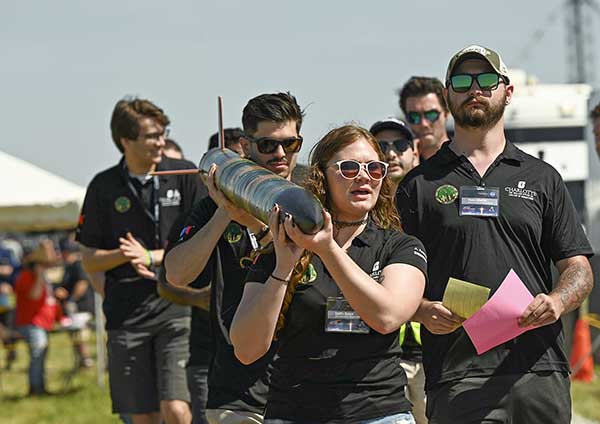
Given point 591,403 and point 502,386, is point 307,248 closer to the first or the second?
point 502,386

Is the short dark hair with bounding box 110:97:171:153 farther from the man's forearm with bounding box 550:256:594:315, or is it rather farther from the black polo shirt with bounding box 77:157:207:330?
the man's forearm with bounding box 550:256:594:315

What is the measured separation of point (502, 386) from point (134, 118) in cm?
361

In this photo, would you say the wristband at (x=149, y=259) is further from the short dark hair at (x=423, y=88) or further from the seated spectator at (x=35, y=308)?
the seated spectator at (x=35, y=308)

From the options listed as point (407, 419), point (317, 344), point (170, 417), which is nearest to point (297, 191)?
point (317, 344)

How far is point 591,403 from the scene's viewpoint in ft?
41.3

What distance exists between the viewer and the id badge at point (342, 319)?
418 cm

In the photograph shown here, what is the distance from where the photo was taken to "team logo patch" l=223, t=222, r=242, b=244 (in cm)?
564

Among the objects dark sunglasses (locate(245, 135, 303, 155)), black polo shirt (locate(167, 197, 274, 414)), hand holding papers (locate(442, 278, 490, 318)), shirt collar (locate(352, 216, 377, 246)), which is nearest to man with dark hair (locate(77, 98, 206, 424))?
black polo shirt (locate(167, 197, 274, 414))

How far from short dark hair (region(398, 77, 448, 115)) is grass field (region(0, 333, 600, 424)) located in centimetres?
515

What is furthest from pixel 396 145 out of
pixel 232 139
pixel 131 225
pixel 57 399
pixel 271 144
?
pixel 57 399

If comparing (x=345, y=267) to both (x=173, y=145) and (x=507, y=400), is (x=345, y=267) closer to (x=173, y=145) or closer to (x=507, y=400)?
(x=507, y=400)

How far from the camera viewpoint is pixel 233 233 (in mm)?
5645

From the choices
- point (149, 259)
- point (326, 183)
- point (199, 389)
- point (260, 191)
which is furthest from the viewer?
point (149, 259)

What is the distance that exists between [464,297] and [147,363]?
138 inches
